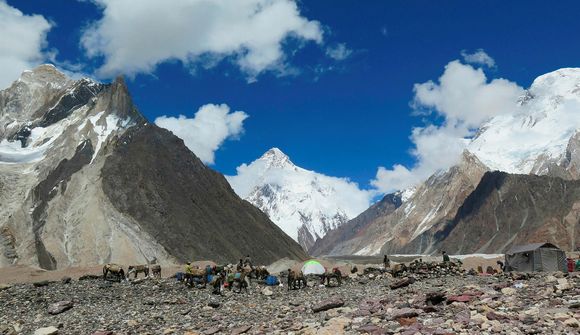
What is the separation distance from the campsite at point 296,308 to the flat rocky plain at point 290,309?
0.05m

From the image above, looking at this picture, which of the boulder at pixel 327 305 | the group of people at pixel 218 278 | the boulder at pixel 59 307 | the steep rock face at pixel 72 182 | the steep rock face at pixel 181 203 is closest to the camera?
the boulder at pixel 327 305

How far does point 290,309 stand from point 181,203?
103287mm

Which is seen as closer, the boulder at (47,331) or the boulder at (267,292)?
the boulder at (47,331)

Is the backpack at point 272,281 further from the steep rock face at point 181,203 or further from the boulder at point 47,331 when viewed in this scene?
the steep rock face at point 181,203

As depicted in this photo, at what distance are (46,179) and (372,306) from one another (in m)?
113

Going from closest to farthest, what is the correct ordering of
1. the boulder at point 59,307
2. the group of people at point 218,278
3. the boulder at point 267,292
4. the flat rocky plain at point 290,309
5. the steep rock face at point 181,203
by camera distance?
the flat rocky plain at point 290,309, the boulder at point 59,307, the boulder at point 267,292, the group of people at point 218,278, the steep rock face at point 181,203

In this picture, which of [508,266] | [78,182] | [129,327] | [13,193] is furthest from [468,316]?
[13,193]

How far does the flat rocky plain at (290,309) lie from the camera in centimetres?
1680

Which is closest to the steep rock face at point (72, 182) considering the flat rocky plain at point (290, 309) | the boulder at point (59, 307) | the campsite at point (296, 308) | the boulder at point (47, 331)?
the campsite at point (296, 308)

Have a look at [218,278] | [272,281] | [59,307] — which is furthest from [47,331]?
[272,281]

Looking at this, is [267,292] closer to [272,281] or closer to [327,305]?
[272,281]

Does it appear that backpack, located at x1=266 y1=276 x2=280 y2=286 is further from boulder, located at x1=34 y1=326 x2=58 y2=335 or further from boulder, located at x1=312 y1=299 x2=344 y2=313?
boulder, located at x1=34 y1=326 x2=58 y2=335

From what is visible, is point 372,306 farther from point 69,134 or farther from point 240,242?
point 69,134

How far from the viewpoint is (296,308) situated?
25672 millimetres
